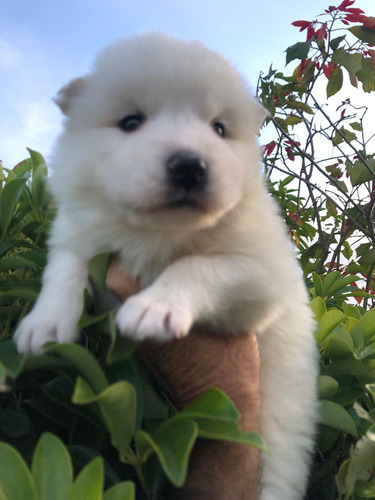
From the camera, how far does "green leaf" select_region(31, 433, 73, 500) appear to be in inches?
32.9

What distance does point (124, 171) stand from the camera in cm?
123

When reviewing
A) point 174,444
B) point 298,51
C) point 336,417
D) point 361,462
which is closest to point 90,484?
point 174,444

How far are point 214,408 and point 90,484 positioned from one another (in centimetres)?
26

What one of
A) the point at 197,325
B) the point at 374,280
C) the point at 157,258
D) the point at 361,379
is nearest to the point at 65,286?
the point at 157,258

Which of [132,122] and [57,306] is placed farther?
[132,122]

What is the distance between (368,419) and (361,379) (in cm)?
12

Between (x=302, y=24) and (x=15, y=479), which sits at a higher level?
(x=302, y=24)

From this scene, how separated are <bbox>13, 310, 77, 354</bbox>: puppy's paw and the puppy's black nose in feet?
1.40

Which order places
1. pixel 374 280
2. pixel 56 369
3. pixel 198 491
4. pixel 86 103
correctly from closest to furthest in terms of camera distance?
pixel 56 369 → pixel 198 491 → pixel 86 103 → pixel 374 280

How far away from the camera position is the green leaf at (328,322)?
5.30 feet

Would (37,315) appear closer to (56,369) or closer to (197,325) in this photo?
(56,369)

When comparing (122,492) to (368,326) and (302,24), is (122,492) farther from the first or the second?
(302,24)

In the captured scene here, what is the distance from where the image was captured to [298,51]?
3.19 metres

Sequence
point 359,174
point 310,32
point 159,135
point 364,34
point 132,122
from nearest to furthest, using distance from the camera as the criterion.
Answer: point 159,135, point 132,122, point 364,34, point 359,174, point 310,32
